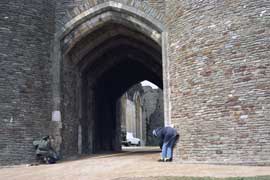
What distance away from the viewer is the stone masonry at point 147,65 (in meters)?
8.15

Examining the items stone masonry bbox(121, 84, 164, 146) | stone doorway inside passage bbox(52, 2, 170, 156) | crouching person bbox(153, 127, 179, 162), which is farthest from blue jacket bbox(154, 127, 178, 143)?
stone masonry bbox(121, 84, 164, 146)

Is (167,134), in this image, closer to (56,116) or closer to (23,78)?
(56,116)

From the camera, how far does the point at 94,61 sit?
533 inches

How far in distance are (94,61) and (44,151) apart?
4.23 metres

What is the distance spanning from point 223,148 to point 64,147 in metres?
4.89

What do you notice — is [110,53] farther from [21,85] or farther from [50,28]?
[21,85]

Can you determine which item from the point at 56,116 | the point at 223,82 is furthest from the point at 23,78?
the point at 223,82

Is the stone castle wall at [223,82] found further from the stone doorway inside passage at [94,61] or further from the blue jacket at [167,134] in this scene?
the stone doorway inside passage at [94,61]

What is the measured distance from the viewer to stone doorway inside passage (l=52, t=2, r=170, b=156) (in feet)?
36.9

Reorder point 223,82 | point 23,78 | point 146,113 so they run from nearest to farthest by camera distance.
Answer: point 223,82, point 23,78, point 146,113

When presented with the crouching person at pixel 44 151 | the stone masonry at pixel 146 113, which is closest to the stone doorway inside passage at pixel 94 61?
the crouching person at pixel 44 151

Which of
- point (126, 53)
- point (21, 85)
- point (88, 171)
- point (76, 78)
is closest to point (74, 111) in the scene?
point (76, 78)

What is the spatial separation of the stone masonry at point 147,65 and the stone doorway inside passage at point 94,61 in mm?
29

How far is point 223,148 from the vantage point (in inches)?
326
